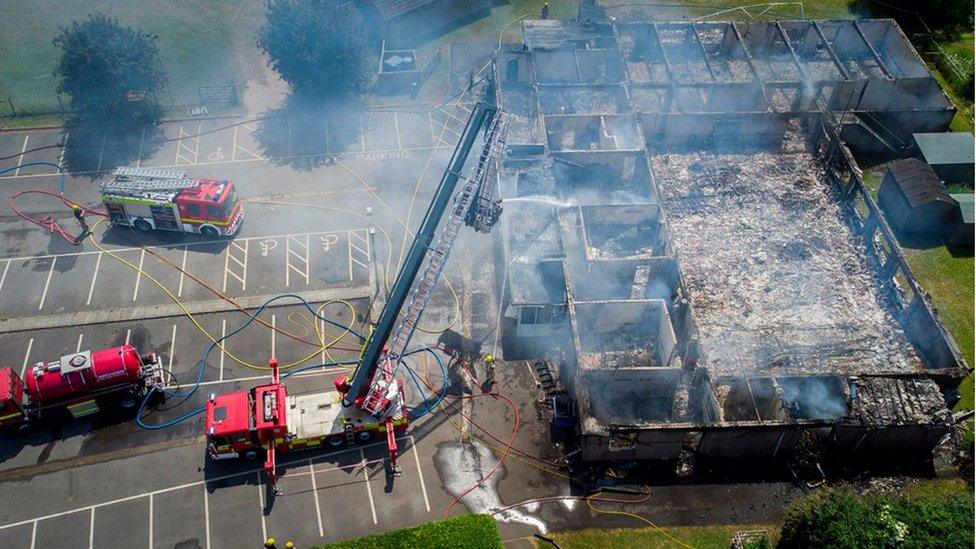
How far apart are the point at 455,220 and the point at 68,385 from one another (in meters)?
18.5

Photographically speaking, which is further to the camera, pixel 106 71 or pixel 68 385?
pixel 106 71

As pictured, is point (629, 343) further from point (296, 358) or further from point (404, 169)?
point (404, 169)

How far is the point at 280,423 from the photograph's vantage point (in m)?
29.8

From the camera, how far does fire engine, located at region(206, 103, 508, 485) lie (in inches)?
1157

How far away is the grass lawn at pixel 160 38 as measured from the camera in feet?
169

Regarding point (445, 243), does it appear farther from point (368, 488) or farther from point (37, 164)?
point (37, 164)

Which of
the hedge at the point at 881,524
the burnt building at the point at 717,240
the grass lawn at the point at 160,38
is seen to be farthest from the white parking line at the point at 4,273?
the hedge at the point at 881,524

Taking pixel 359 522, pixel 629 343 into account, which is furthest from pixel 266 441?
pixel 629 343

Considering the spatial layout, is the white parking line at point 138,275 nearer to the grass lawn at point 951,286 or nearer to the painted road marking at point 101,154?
the painted road marking at point 101,154

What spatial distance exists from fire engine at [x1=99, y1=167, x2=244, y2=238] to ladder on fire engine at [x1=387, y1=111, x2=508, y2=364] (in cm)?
1542

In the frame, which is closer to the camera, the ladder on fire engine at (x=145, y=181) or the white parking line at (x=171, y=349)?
the white parking line at (x=171, y=349)

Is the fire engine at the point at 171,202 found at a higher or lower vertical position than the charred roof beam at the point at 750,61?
lower

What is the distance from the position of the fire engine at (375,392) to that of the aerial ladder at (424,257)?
0.04m

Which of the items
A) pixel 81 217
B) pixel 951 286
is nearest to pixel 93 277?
pixel 81 217
